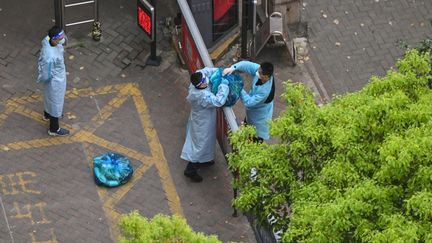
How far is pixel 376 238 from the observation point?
11.2 metres

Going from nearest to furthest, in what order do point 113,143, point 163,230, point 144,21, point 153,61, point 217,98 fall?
point 163,230 → point 217,98 → point 113,143 → point 144,21 → point 153,61

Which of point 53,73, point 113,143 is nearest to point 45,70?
point 53,73

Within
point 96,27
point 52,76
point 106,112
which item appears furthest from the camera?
point 96,27

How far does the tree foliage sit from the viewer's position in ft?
37.7

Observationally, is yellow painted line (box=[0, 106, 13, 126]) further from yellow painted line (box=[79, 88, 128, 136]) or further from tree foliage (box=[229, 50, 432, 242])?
tree foliage (box=[229, 50, 432, 242])

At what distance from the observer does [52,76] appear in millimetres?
16578

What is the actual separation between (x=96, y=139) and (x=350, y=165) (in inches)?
238

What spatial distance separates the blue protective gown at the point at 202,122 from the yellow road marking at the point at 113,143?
523mm

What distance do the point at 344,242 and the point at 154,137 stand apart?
6141 millimetres

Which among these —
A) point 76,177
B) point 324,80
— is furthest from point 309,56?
point 76,177

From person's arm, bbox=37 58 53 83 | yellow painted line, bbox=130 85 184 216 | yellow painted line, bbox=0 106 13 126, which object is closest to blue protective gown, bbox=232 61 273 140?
yellow painted line, bbox=130 85 184 216

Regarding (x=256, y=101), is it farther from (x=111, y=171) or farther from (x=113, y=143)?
(x=113, y=143)

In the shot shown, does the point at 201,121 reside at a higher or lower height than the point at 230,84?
lower

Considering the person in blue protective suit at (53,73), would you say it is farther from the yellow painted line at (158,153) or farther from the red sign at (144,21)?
the red sign at (144,21)
